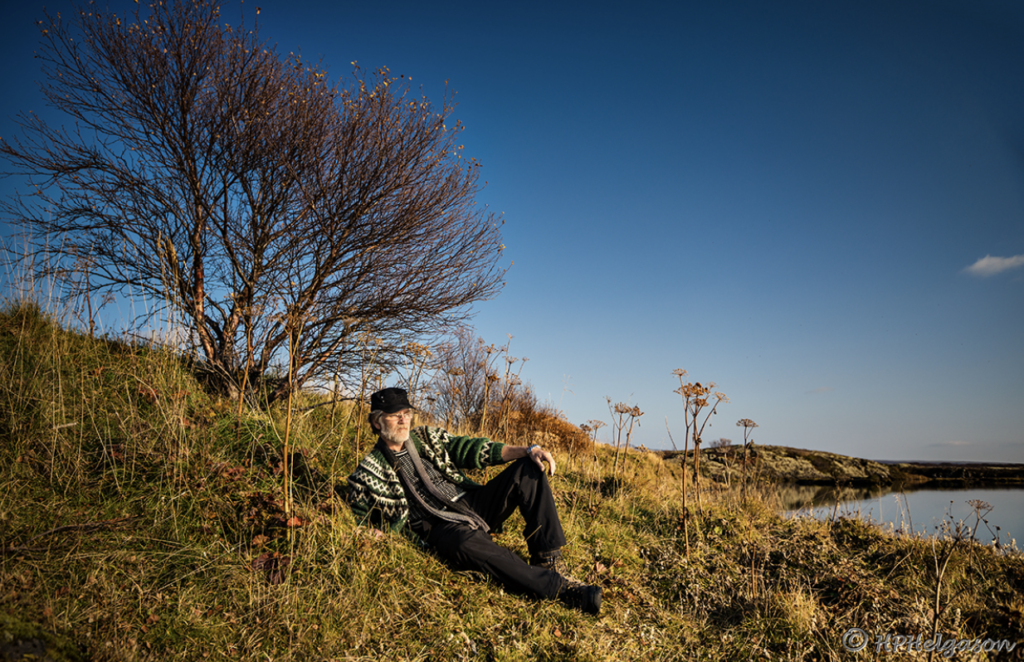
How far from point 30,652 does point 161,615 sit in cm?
47

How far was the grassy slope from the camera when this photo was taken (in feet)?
7.03

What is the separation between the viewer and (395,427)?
130 inches

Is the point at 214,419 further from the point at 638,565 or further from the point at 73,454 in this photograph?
the point at 638,565

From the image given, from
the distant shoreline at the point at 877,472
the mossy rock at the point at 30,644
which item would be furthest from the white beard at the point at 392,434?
the distant shoreline at the point at 877,472

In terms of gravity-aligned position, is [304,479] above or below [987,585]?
above

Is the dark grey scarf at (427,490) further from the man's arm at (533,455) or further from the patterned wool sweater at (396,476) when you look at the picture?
the man's arm at (533,455)

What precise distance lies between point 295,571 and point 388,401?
46.0 inches

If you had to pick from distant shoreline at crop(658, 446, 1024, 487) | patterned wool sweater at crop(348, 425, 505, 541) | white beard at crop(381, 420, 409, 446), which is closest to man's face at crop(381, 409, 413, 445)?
white beard at crop(381, 420, 409, 446)

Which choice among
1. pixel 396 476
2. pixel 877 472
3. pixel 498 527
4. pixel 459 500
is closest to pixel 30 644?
pixel 396 476

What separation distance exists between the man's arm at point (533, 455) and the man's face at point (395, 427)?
71cm

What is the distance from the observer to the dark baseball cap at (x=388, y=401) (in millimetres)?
3322

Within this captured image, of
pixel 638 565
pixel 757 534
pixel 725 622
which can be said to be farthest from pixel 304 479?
pixel 757 534

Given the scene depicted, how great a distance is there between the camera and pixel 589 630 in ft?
8.83

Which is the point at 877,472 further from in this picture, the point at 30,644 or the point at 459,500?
the point at 30,644
